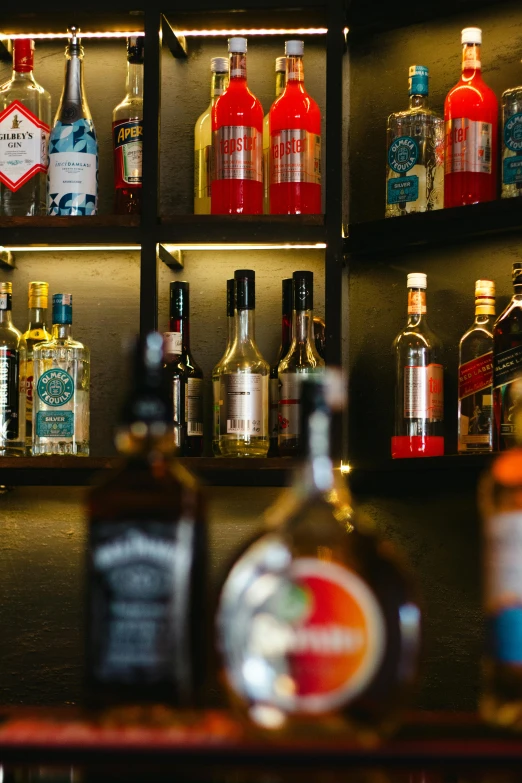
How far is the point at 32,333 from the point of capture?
84.0 inches

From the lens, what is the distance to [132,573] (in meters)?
0.76

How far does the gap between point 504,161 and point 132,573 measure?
131 centimetres

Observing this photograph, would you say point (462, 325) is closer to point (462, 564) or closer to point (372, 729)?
point (462, 564)

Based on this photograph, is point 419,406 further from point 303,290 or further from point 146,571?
point 146,571

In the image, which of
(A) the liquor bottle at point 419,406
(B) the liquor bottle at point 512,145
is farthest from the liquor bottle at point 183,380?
(B) the liquor bottle at point 512,145

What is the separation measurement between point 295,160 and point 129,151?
0.34m

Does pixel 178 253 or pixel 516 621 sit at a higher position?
pixel 178 253

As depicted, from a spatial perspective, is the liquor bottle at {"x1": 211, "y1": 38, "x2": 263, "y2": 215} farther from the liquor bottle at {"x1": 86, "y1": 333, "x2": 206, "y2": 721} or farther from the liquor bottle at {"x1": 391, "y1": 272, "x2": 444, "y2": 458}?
the liquor bottle at {"x1": 86, "y1": 333, "x2": 206, "y2": 721}

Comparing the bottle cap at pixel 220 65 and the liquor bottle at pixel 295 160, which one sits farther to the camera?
the bottle cap at pixel 220 65

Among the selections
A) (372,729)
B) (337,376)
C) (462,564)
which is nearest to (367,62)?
(462,564)

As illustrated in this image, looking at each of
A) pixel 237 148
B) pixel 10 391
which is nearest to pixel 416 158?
pixel 237 148

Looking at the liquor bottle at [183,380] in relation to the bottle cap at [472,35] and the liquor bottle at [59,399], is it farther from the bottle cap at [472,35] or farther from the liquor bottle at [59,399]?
the bottle cap at [472,35]

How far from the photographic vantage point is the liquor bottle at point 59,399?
1.97 m

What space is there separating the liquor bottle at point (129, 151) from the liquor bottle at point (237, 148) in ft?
0.54
